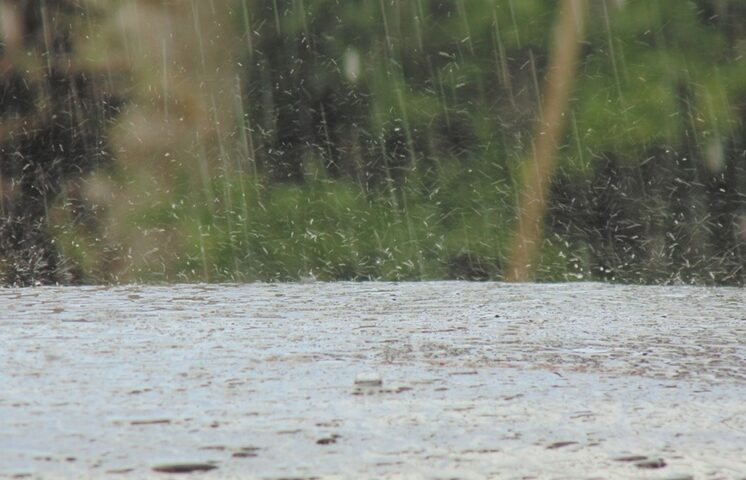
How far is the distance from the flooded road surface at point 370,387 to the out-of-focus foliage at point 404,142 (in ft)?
2.10

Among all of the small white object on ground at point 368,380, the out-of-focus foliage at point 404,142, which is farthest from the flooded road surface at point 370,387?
the out-of-focus foliage at point 404,142

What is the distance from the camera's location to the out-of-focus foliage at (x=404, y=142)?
4375 mm

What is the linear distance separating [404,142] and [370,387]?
2.28 m

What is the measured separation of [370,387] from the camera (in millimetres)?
2316

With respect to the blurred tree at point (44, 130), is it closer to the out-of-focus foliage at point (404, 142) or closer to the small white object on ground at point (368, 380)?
the out-of-focus foliage at point (404, 142)

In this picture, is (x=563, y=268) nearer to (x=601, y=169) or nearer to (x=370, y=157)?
(x=601, y=169)

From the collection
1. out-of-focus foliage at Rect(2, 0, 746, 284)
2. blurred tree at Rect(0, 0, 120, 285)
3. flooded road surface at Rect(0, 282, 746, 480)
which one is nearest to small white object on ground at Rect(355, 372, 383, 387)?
flooded road surface at Rect(0, 282, 746, 480)

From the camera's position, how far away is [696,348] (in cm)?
294

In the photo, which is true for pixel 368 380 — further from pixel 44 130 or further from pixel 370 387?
pixel 44 130

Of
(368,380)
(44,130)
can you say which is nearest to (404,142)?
(44,130)

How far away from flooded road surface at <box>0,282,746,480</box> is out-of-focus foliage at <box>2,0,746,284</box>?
641 mm

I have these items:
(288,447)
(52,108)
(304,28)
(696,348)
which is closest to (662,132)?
(304,28)

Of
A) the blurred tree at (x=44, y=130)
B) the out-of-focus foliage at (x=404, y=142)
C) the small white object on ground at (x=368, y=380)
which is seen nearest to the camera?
the small white object on ground at (x=368, y=380)

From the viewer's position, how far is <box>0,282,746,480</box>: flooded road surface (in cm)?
179
